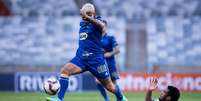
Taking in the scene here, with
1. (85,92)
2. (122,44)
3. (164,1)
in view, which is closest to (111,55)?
(85,92)

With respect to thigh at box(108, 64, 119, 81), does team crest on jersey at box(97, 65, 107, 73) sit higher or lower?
higher

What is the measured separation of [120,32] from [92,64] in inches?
723

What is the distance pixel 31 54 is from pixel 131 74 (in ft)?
22.7

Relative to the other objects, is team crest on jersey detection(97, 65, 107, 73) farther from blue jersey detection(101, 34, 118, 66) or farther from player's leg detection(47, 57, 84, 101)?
blue jersey detection(101, 34, 118, 66)

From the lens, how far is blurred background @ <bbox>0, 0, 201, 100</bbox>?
30.8m

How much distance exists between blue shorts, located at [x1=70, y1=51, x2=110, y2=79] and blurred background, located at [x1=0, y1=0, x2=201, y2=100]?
16.8 meters

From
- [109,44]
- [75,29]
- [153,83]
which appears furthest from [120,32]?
[153,83]

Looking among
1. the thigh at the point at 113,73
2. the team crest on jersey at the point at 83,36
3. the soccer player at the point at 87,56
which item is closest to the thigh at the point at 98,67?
the soccer player at the point at 87,56

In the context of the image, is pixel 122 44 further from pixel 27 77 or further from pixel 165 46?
pixel 27 77

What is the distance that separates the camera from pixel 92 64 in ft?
42.5

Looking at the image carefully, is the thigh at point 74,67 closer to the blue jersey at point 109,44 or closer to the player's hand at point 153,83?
the player's hand at point 153,83

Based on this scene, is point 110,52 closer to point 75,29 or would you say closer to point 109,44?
point 109,44

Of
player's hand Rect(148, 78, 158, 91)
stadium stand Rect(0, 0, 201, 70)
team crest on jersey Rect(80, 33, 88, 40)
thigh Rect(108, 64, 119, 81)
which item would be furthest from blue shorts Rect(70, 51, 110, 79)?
stadium stand Rect(0, 0, 201, 70)

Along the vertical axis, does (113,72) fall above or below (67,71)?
below
